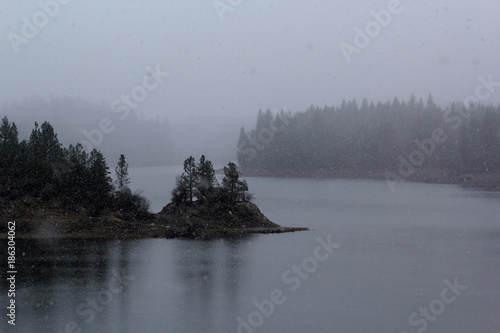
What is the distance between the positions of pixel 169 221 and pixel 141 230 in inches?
114

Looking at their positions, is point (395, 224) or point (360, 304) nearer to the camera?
point (360, 304)

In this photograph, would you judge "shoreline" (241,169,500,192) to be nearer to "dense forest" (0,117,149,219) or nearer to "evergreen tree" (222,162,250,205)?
"evergreen tree" (222,162,250,205)

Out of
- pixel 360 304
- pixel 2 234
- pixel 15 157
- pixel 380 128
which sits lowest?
pixel 360 304

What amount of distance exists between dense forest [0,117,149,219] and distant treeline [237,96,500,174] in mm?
83776

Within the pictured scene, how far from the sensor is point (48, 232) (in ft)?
129

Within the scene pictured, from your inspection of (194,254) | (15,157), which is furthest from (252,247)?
(15,157)

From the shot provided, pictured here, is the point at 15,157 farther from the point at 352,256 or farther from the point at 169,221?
the point at 352,256

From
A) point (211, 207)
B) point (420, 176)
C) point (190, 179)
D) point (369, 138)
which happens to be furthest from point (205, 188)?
point (369, 138)

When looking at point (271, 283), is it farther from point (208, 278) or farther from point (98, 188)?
point (98, 188)

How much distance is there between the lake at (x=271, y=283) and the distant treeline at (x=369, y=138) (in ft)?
249

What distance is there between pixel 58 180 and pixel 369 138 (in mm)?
92484

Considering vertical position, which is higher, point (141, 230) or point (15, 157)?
point (15, 157)

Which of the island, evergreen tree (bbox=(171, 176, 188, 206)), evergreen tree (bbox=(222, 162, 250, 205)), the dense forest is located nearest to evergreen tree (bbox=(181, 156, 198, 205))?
the island

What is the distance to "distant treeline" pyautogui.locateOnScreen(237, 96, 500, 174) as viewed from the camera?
393 ft
